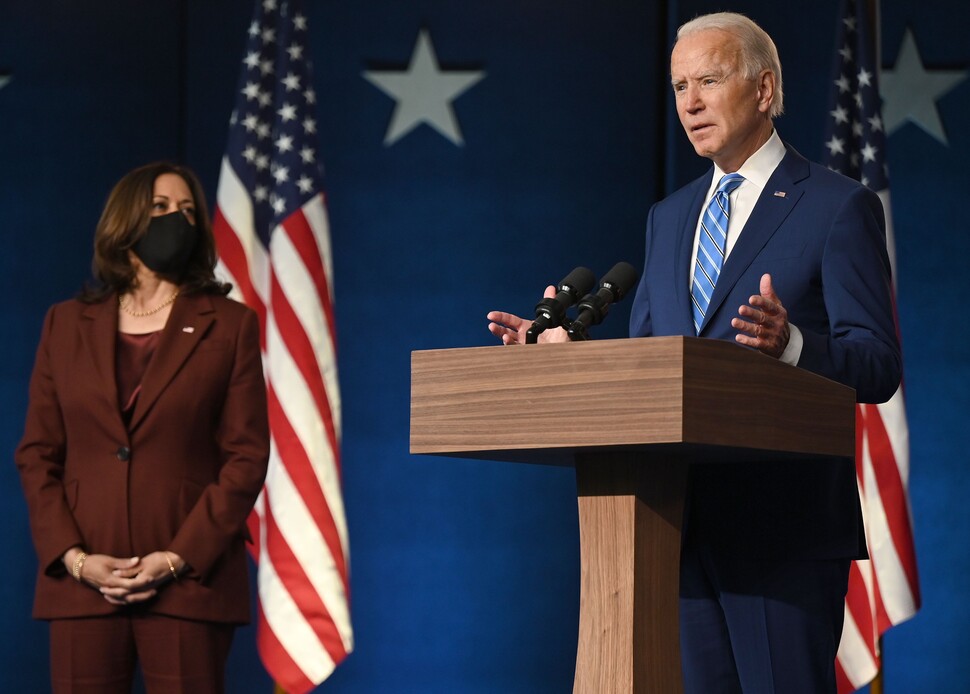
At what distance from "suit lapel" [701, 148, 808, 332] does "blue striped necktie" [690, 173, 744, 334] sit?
28mm

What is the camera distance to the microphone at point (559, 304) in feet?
5.70

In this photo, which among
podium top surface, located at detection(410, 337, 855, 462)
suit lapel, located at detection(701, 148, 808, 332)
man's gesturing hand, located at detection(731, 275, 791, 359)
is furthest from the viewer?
suit lapel, located at detection(701, 148, 808, 332)

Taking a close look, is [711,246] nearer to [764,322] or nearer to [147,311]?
[764,322]

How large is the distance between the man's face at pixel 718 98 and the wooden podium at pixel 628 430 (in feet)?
1.79

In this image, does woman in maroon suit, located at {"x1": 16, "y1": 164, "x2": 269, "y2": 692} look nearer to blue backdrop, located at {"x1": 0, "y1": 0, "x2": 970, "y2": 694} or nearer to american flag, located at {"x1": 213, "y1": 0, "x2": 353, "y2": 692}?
american flag, located at {"x1": 213, "y1": 0, "x2": 353, "y2": 692}

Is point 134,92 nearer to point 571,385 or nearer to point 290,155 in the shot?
point 290,155

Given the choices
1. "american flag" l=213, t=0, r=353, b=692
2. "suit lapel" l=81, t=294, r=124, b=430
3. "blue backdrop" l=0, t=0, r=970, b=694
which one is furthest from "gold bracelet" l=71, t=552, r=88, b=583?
"blue backdrop" l=0, t=0, r=970, b=694

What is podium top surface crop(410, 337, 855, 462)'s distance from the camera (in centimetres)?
146

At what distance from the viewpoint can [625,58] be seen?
15.5 ft

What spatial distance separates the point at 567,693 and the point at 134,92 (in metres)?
2.73

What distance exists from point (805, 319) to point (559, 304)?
43 cm

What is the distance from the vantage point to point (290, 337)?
406 centimetres

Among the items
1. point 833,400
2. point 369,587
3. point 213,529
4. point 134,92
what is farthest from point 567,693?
point 833,400

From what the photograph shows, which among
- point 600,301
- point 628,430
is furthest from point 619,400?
point 600,301
